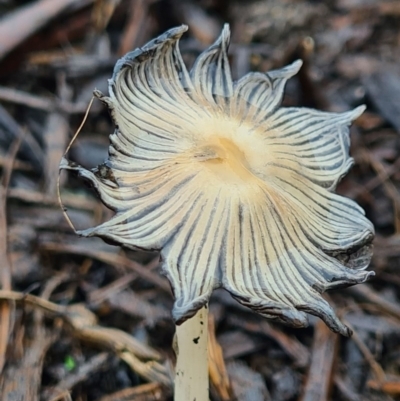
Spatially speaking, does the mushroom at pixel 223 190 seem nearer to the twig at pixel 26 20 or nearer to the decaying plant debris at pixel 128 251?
the decaying plant debris at pixel 128 251

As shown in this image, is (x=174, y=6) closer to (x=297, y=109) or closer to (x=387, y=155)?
(x=387, y=155)

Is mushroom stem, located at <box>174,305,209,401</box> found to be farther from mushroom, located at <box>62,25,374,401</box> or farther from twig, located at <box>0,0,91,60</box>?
twig, located at <box>0,0,91,60</box>

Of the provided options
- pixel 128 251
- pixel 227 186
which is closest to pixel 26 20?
pixel 128 251

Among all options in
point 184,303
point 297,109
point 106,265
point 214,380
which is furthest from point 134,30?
point 184,303

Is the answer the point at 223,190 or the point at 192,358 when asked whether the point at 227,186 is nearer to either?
the point at 223,190

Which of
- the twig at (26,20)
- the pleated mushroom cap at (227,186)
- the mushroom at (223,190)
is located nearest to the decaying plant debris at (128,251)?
the twig at (26,20)

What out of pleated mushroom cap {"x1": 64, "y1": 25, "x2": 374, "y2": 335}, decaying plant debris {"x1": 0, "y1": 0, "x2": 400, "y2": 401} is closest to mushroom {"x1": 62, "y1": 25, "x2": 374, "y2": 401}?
pleated mushroom cap {"x1": 64, "y1": 25, "x2": 374, "y2": 335}
